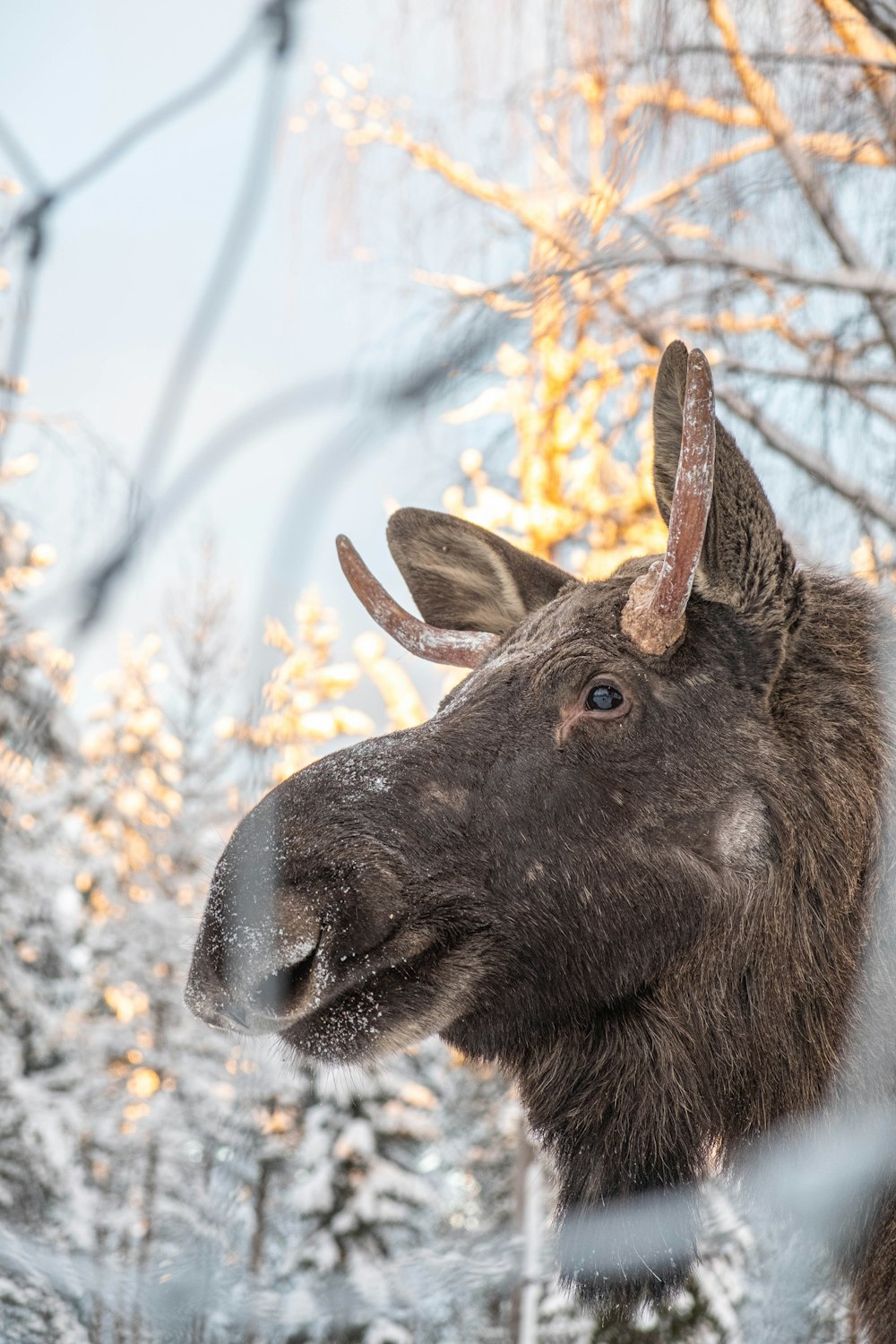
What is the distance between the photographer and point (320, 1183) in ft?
29.2

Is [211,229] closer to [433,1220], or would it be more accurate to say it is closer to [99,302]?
[99,302]

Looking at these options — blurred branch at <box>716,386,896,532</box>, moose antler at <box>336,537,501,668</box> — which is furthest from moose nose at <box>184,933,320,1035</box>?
blurred branch at <box>716,386,896,532</box>

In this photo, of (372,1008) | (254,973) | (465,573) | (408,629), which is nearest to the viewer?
(254,973)

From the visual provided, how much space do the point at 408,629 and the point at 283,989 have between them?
3.65 feet

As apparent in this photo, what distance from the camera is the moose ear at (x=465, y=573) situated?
114 inches

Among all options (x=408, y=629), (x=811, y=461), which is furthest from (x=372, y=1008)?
(x=811, y=461)

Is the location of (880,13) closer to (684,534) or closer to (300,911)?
(684,534)

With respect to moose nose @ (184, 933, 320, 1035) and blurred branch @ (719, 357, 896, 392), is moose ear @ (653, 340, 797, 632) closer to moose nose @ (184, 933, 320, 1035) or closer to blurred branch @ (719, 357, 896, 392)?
moose nose @ (184, 933, 320, 1035)

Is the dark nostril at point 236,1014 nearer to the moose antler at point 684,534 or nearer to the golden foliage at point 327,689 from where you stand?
the moose antler at point 684,534

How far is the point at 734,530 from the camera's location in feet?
7.58

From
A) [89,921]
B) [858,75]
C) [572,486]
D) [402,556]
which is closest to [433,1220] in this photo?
[89,921]

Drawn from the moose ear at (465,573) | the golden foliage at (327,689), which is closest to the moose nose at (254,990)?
the moose ear at (465,573)

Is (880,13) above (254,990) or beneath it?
above

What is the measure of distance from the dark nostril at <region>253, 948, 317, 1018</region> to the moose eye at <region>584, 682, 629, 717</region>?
0.77 meters
